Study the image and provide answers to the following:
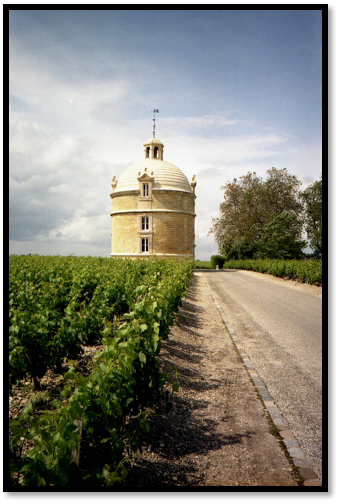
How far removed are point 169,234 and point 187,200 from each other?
4358 mm

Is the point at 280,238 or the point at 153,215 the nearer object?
the point at 280,238

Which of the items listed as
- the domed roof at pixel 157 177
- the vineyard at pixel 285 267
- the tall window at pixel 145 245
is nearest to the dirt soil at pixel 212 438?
the vineyard at pixel 285 267

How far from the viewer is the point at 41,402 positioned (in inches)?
183

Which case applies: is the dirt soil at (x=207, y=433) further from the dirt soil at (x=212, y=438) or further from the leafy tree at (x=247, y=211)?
the leafy tree at (x=247, y=211)

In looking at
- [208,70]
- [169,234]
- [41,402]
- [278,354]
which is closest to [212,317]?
[278,354]

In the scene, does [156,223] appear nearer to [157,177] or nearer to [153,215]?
[153,215]

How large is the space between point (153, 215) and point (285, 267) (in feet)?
47.8

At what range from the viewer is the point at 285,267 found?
26297 millimetres

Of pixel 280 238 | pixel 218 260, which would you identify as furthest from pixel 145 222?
pixel 218 260

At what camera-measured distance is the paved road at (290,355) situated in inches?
159

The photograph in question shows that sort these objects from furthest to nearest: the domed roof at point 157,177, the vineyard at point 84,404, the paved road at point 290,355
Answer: the domed roof at point 157,177
the paved road at point 290,355
the vineyard at point 84,404

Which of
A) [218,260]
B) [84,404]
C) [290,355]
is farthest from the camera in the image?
[218,260]

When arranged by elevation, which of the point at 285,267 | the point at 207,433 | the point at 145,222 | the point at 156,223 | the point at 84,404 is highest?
the point at 145,222

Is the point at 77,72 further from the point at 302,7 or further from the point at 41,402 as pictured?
the point at 41,402
